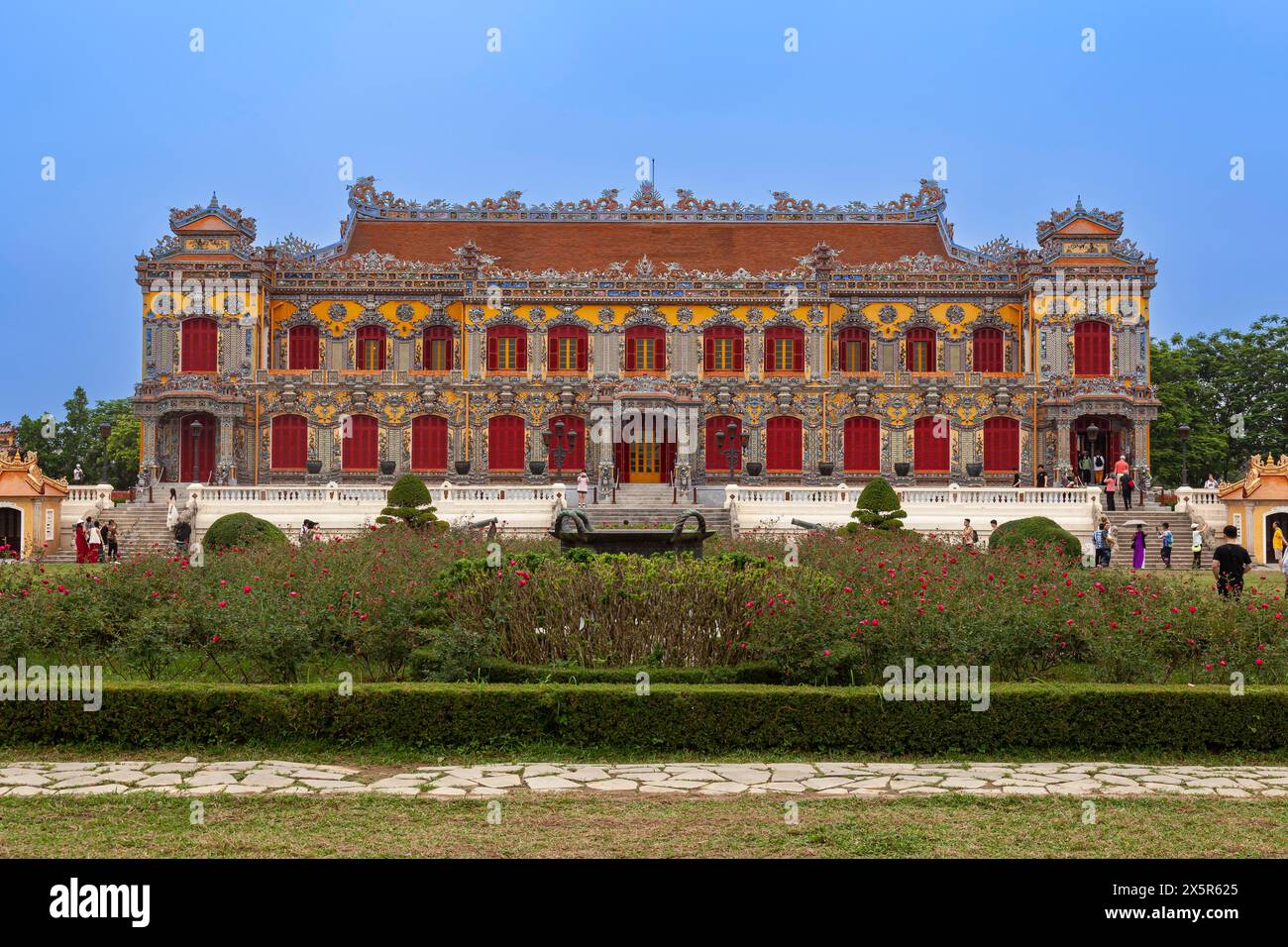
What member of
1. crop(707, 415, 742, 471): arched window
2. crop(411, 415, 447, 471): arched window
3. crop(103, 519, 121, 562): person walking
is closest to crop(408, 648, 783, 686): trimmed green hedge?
crop(103, 519, 121, 562): person walking

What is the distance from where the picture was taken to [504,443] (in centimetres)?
4338

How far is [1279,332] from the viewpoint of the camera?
51844 millimetres

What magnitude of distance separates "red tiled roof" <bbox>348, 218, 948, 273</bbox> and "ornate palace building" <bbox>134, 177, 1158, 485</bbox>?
2195 mm

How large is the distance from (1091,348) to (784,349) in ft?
37.2

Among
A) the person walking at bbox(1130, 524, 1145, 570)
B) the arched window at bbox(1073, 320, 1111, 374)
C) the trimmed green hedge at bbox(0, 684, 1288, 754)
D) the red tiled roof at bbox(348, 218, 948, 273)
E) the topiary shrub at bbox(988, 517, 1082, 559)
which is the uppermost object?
the red tiled roof at bbox(348, 218, 948, 273)

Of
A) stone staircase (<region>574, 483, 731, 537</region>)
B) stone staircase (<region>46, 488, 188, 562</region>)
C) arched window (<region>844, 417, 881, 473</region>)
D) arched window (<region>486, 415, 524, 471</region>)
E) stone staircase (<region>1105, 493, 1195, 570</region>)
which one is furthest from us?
arched window (<region>844, 417, 881, 473</region>)

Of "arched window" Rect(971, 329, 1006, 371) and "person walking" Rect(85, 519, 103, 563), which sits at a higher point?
"arched window" Rect(971, 329, 1006, 371)

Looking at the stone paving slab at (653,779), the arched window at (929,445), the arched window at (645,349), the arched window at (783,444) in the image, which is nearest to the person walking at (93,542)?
the arched window at (645,349)

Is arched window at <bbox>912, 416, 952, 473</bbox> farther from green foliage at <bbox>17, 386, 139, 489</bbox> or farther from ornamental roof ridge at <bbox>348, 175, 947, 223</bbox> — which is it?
green foliage at <bbox>17, 386, 139, 489</bbox>

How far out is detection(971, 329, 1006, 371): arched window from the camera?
148 feet

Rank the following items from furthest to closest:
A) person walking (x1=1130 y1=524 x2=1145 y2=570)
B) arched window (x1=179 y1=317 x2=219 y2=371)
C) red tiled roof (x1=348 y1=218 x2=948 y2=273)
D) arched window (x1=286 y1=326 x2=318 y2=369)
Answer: red tiled roof (x1=348 y1=218 x2=948 y2=273) → arched window (x1=286 y1=326 x2=318 y2=369) → arched window (x1=179 y1=317 x2=219 y2=371) → person walking (x1=1130 y1=524 x2=1145 y2=570)

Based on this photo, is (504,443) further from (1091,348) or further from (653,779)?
(653,779)

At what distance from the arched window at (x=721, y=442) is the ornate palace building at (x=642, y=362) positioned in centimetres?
9

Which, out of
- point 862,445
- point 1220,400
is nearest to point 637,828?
point 862,445
